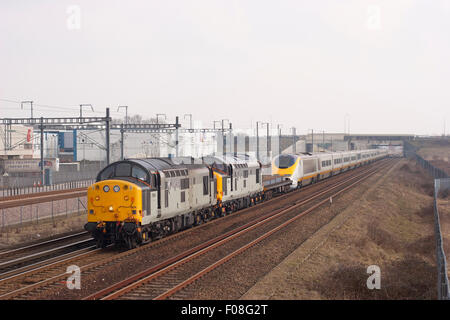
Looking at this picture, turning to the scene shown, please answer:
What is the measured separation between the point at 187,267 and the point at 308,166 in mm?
38430

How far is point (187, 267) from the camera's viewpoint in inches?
699

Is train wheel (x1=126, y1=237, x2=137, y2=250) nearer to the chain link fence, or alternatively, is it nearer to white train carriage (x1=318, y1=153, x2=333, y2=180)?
the chain link fence

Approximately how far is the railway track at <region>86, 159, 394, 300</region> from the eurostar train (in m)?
19.7

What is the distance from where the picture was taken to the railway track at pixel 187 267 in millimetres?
14594

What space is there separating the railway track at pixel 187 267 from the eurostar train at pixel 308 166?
1969 centimetres

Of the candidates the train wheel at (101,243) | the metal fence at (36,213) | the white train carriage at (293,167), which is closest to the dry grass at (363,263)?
the train wheel at (101,243)

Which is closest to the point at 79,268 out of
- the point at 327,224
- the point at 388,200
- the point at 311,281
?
the point at 311,281

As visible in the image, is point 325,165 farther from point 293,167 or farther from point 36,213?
point 36,213

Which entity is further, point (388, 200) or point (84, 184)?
point (84, 184)

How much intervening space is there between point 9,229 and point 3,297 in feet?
53.2

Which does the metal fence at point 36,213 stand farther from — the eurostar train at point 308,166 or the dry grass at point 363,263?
the eurostar train at point 308,166

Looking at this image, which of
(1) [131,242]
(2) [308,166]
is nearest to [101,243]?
(1) [131,242]

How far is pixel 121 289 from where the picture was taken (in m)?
14.7
